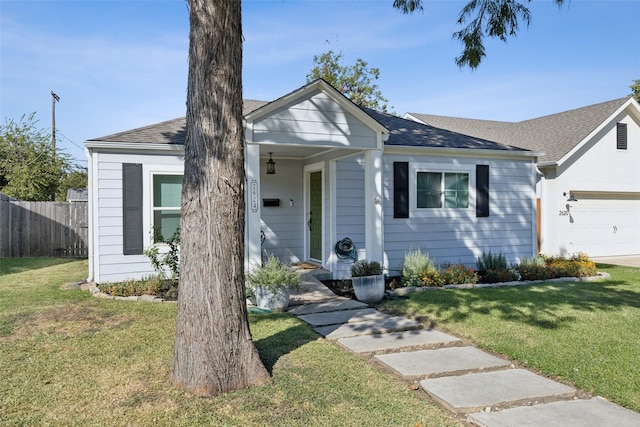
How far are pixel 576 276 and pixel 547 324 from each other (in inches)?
182

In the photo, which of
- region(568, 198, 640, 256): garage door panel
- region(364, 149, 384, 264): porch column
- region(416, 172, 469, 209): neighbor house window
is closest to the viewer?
region(364, 149, 384, 264): porch column

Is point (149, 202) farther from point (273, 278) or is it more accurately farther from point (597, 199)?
point (597, 199)

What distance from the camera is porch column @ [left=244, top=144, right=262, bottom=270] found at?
24.4 feet

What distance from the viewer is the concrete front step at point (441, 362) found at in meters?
4.33

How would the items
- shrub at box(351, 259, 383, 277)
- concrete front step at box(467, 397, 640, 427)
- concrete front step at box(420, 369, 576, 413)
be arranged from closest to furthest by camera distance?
concrete front step at box(467, 397, 640, 427) → concrete front step at box(420, 369, 576, 413) → shrub at box(351, 259, 383, 277)

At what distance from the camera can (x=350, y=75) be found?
25969 mm

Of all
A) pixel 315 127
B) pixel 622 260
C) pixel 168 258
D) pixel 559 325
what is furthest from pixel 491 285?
pixel 622 260

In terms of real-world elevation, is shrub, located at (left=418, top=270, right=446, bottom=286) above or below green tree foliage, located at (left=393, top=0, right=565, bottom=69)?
below

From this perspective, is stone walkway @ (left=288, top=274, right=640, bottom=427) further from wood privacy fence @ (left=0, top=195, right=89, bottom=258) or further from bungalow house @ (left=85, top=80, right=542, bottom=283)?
wood privacy fence @ (left=0, top=195, right=89, bottom=258)

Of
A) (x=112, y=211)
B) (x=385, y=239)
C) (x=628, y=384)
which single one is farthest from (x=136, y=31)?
(x=628, y=384)

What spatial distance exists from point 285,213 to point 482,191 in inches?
176

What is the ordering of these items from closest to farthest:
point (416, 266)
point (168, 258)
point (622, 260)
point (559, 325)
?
point (559, 325)
point (168, 258)
point (416, 266)
point (622, 260)

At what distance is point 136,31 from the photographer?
372 inches

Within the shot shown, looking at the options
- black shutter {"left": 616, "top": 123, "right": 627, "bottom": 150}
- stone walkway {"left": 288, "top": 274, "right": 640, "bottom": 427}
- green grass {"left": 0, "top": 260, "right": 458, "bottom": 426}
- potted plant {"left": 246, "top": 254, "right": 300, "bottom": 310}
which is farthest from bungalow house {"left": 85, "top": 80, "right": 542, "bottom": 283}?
black shutter {"left": 616, "top": 123, "right": 627, "bottom": 150}
